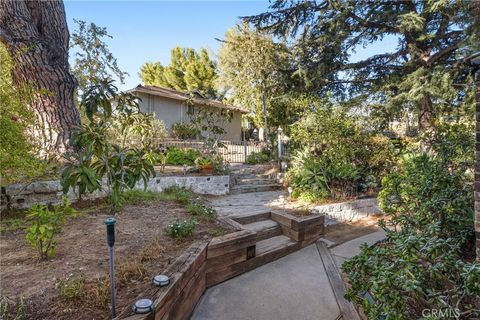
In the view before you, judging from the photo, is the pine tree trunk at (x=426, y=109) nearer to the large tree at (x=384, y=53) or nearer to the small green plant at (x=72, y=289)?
the large tree at (x=384, y=53)

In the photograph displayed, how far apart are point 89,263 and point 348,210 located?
5.15 metres

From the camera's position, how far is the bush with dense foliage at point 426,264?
5.15ft

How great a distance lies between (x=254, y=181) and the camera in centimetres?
856

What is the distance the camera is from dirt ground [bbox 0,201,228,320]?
77.9 inches

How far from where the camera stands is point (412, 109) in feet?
31.7

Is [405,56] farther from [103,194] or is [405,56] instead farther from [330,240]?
[103,194]

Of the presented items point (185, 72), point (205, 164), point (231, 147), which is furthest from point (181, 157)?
point (185, 72)

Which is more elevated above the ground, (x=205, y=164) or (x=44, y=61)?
(x=44, y=61)

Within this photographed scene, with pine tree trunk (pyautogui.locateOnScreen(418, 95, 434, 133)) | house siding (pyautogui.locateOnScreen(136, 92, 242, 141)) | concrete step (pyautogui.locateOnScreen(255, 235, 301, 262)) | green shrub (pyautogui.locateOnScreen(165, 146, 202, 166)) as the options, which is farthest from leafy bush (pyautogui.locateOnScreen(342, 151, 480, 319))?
house siding (pyautogui.locateOnScreen(136, 92, 242, 141))

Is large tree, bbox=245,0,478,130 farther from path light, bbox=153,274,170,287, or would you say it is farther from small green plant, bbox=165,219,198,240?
path light, bbox=153,274,170,287

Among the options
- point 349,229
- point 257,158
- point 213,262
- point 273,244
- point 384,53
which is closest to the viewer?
point 213,262

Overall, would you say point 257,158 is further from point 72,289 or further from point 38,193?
point 72,289

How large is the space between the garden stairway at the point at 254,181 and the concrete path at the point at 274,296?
14.0 ft

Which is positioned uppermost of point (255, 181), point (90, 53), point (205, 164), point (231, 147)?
point (90, 53)
